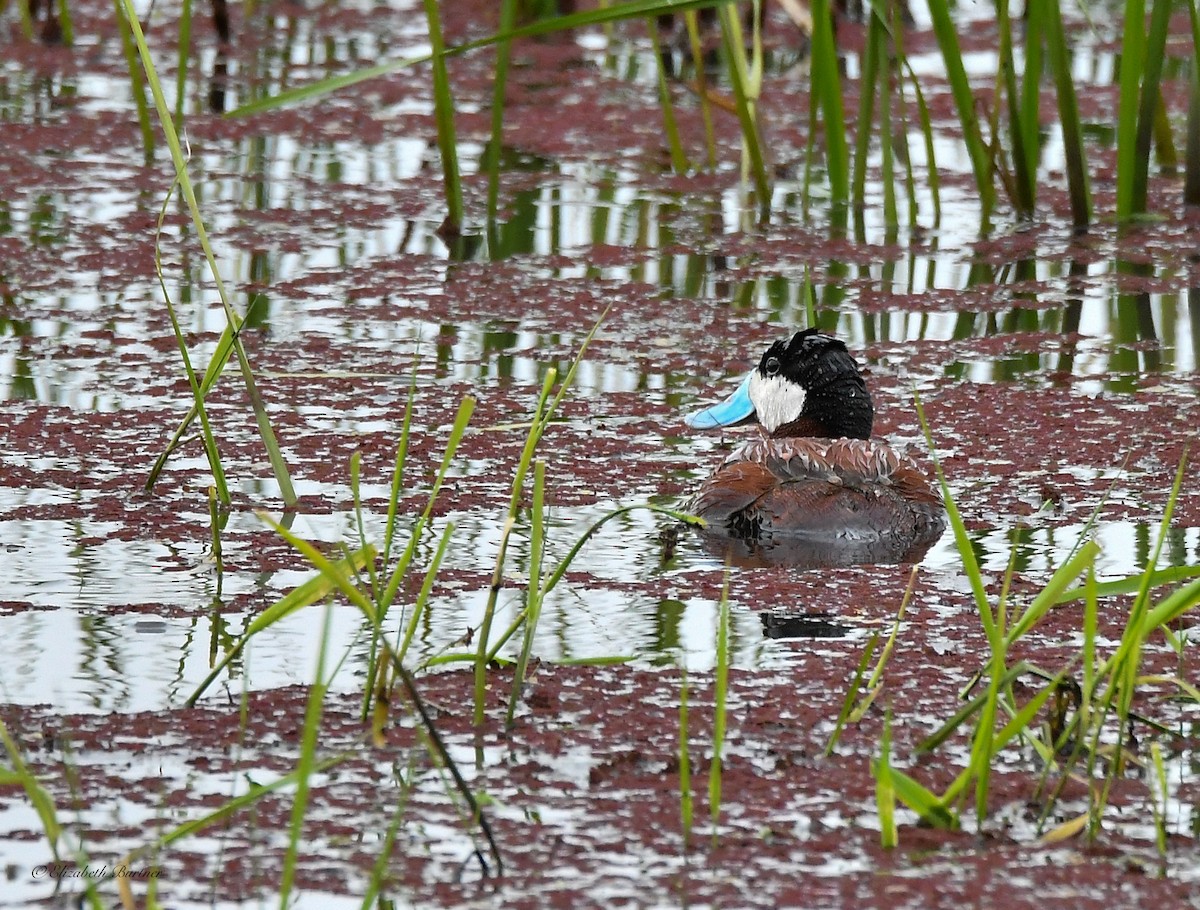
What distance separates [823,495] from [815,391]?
74 cm

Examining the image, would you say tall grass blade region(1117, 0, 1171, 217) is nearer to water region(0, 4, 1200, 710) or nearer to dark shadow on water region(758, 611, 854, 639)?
water region(0, 4, 1200, 710)

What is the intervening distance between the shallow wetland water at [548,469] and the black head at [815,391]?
0.91 ft

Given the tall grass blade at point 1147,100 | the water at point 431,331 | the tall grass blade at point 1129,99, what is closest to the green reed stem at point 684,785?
the water at point 431,331

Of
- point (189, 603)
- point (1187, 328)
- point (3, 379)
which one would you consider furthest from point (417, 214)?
point (189, 603)

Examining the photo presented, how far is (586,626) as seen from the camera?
4.25 metres

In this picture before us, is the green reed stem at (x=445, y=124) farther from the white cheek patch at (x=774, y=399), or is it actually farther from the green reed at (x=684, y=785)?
the green reed at (x=684, y=785)

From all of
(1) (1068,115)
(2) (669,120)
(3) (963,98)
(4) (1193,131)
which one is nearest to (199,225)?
(3) (963,98)

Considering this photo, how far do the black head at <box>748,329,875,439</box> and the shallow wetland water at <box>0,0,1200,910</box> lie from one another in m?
0.28

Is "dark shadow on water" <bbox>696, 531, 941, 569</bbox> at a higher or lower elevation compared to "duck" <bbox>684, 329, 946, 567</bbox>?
lower

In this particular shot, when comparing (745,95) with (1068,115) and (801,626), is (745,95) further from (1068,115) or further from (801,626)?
(801,626)

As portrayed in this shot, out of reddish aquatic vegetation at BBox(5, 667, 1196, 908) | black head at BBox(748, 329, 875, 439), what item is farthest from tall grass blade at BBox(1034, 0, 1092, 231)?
reddish aquatic vegetation at BBox(5, 667, 1196, 908)

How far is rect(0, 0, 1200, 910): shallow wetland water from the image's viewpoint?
10.2ft

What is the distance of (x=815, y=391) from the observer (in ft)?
18.7

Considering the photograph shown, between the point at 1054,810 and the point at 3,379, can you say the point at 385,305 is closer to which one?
the point at 3,379
